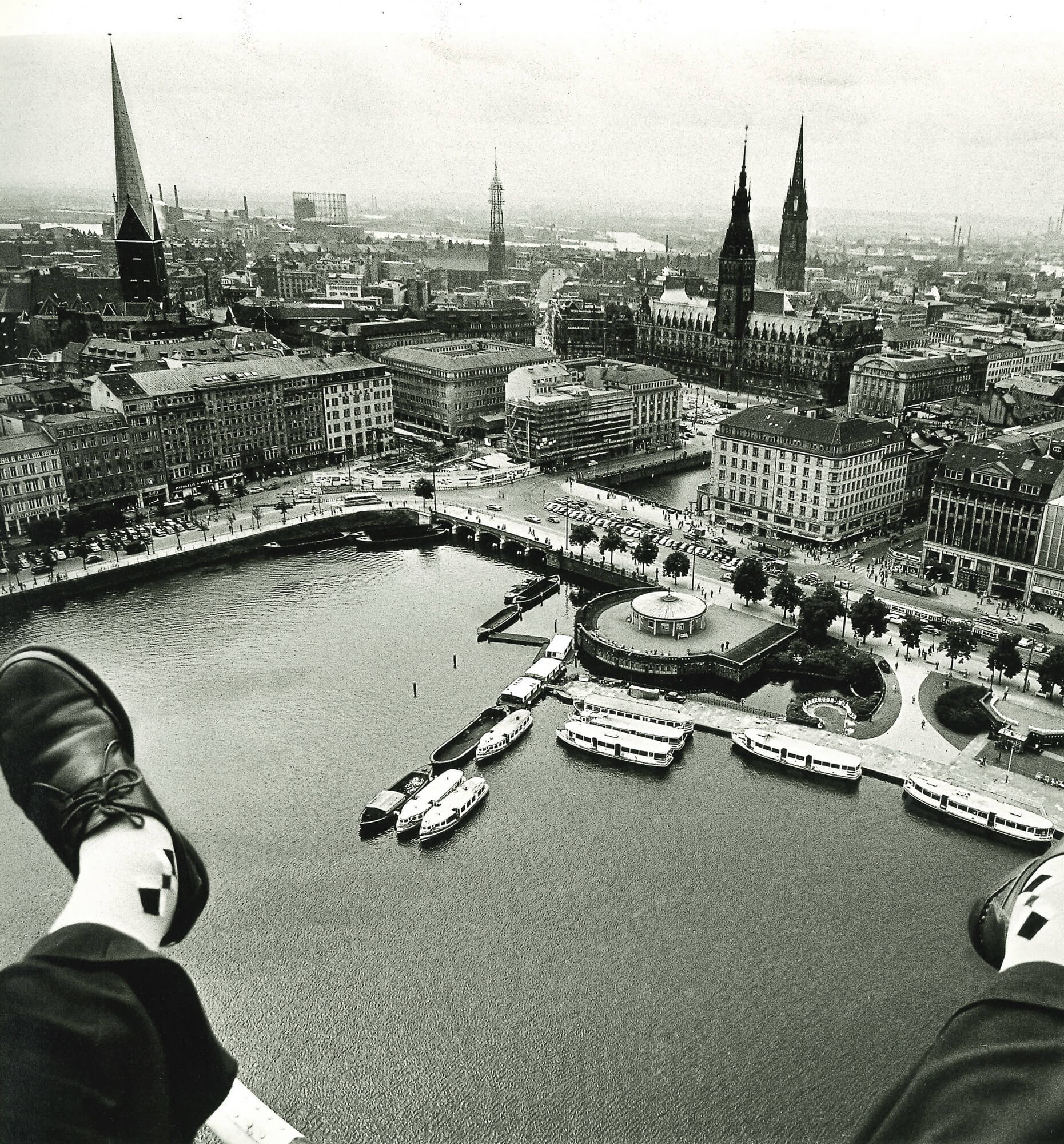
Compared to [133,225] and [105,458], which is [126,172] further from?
[105,458]

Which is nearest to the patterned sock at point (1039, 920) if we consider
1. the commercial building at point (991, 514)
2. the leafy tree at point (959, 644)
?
the leafy tree at point (959, 644)

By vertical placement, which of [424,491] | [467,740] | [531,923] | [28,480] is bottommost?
[467,740]

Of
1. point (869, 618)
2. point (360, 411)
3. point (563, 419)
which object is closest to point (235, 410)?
point (360, 411)

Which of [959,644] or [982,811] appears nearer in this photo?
[982,811]

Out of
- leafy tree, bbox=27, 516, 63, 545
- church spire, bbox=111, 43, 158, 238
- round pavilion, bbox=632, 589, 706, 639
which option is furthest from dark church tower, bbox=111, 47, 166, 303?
round pavilion, bbox=632, 589, 706, 639

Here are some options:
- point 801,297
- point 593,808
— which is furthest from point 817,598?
point 801,297

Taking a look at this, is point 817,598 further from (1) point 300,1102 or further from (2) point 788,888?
(1) point 300,1102
